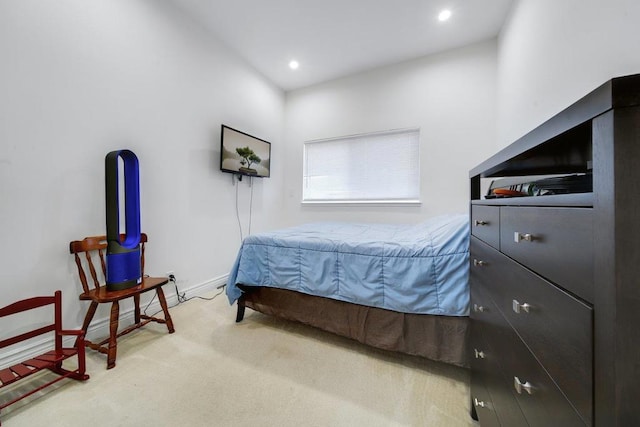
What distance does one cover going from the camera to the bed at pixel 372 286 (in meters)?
1.33

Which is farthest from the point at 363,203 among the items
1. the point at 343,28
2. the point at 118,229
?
the point at 118,229

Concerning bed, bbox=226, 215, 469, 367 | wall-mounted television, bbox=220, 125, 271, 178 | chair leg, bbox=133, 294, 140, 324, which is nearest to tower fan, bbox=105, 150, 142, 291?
chair leg, bbox=133, 294, 140, 324

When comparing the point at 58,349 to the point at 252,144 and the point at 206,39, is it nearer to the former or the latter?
the point at 252,144

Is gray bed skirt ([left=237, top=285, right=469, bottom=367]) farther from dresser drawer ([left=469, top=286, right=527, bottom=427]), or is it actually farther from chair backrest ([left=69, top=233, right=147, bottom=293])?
chair backrest ([left=69, top=233, right=147, bottom=293])

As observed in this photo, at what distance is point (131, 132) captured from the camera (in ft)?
6.51

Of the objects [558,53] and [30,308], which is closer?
[30,308]

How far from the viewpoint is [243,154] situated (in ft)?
9.78

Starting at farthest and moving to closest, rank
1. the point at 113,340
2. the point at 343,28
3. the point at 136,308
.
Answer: the point at 343,28
the point at 136,308
the point at 113,340

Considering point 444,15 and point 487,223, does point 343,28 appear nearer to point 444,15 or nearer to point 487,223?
point 444,15

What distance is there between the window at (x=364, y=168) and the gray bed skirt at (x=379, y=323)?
79.6 inches

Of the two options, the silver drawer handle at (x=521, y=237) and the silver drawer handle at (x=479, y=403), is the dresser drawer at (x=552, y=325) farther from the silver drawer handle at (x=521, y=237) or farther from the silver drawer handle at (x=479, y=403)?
the silver drawer handle at (x=479, y=403)

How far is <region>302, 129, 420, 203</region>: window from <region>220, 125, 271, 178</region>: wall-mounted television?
2.48 feet

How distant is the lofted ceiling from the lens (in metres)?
2.30

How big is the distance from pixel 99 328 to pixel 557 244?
2.61 metres
